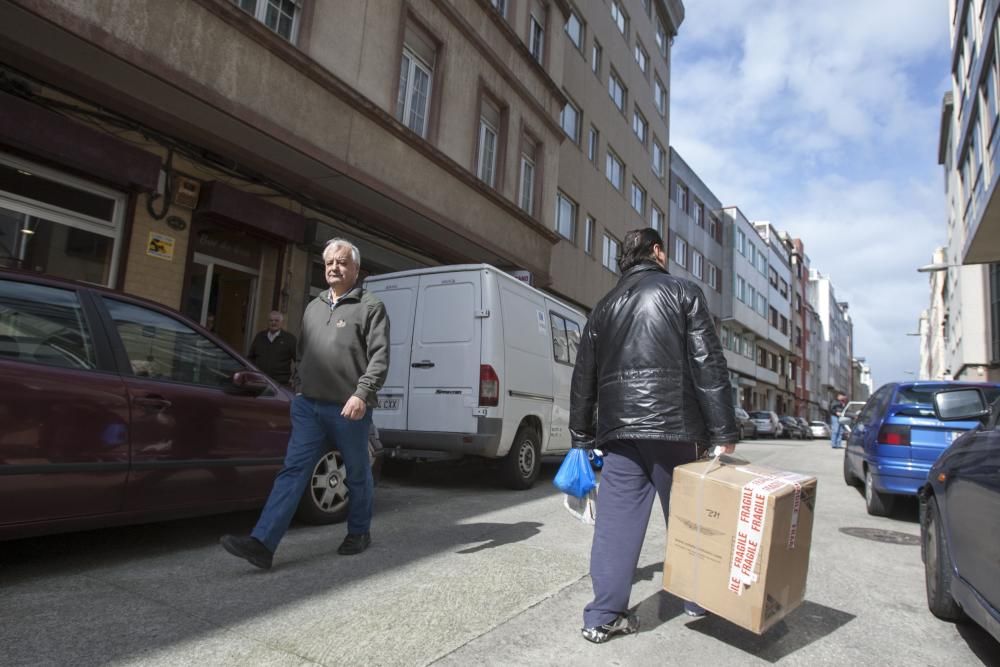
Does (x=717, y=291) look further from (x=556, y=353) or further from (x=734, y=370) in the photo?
(x=556, y=353)

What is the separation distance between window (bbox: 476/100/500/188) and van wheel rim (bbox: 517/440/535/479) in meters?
6.98

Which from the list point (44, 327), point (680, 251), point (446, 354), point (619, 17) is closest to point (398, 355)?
point (446, 354)

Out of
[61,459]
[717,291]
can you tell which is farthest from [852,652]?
[717,291]

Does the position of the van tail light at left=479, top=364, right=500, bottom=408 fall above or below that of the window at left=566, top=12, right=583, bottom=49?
below

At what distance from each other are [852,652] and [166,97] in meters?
7.75

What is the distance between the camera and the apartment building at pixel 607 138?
1933 centimetres

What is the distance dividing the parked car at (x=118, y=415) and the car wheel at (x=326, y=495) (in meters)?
0.37

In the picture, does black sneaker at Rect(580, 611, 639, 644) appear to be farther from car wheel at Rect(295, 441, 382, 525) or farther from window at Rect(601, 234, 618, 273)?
window at Rect(601, 234, 618, 273)

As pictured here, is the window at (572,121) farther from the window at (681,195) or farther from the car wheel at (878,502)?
the car wheel at (878,502)

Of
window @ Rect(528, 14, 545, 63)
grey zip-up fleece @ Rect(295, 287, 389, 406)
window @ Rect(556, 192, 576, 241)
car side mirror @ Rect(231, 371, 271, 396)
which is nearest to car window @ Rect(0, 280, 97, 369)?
car side mirror @ Rect(231, 371, 271, 396)

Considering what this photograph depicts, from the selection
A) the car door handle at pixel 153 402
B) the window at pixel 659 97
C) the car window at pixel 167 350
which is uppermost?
the window at pixel 659 97

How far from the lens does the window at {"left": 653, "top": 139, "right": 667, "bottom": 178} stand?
2824cm

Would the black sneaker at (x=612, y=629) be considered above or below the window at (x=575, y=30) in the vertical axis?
below

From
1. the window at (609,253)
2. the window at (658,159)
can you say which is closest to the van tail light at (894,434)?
the window at (609,253)
